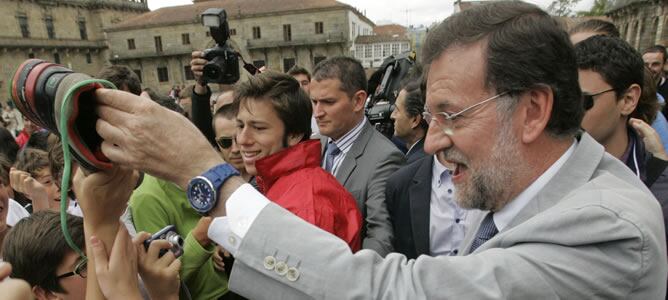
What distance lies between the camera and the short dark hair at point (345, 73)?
11.1ft

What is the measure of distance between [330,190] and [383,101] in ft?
11.1

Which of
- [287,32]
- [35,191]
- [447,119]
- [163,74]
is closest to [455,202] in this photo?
[447,119]

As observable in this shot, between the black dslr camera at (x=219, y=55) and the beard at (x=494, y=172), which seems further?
the black dslr camera at (x=219, y=55)

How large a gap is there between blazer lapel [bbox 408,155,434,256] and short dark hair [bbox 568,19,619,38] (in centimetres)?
179

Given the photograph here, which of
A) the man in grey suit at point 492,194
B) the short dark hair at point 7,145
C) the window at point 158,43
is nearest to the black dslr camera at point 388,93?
the man in grey suit at point 492,194

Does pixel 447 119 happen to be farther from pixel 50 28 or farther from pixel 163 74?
pixel 50 28

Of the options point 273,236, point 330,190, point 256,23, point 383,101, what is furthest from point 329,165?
point 256,23

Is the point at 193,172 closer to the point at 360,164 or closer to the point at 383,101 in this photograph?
the point at 360,164

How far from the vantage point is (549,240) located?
977mm

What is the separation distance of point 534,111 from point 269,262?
0.92m

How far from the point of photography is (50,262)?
1752mm

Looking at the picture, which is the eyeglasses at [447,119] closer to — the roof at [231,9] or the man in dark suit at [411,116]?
the man in dark suit at [411,116]

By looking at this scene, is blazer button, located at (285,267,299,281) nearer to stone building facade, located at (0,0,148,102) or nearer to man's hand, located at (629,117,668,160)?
man's hand, located at (629,117,668,160)

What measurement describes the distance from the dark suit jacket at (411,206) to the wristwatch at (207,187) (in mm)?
1647
